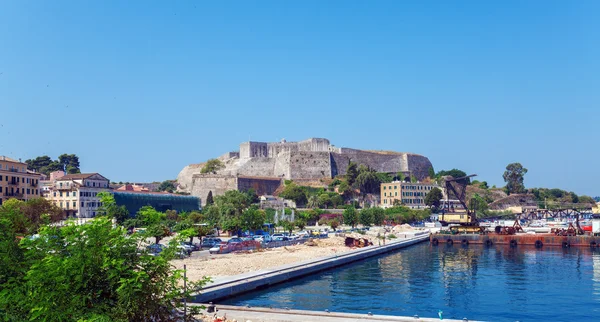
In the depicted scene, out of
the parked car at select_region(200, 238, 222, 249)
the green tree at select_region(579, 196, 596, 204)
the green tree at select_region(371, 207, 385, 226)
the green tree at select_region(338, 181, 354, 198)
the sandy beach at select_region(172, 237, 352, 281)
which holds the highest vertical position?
the green tree at select_region(338, 181, 354, 198)

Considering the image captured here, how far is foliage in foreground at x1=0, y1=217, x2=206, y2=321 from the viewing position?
10.4 meters

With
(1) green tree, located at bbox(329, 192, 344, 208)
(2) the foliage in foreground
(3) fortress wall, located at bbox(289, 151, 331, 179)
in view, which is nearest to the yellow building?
(2) the foliage in foreground

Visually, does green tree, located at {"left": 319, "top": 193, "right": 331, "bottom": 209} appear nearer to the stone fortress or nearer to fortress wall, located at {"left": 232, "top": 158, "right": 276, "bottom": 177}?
the stone fortress

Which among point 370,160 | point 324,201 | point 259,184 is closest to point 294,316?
point 324,201

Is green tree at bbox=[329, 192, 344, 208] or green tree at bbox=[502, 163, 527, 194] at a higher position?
green tree at bbox=[502, 163, 527, 194]

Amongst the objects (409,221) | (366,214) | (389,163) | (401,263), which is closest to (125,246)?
(401,263)

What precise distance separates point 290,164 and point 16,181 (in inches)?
1949

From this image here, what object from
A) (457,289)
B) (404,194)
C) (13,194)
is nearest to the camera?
(457,289)

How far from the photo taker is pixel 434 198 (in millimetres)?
88562

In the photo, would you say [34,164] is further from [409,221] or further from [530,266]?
[530,266]

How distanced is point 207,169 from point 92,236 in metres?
85.0

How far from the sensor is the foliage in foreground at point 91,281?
10.4 m

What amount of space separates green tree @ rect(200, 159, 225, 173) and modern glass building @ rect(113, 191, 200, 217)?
19444 mm

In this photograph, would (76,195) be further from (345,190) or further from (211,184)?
(345,190)
